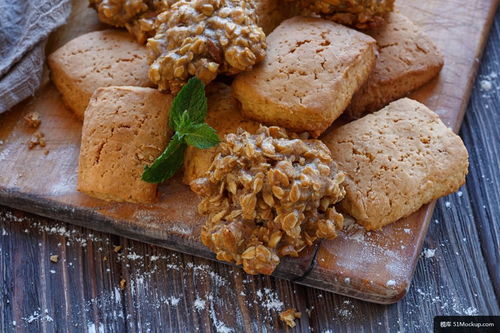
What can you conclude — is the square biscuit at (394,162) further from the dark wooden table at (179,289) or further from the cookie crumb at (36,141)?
the cookie crumb at (36,141)

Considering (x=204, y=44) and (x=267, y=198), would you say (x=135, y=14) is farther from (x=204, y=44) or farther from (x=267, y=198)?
(x=267, y=198)

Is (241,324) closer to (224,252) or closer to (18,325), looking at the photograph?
(224,252)

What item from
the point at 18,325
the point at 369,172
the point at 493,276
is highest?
the point at 369,172

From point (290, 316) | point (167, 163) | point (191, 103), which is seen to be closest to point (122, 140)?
point (167, 163)

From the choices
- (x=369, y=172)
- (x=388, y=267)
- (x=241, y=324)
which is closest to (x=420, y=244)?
(x=388, y=267)

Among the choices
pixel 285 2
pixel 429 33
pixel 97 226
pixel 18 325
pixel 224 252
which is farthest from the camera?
pixel 429 33

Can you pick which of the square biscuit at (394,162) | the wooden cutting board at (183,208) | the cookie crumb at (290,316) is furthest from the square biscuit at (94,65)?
the cookie crumb at (290,316)
